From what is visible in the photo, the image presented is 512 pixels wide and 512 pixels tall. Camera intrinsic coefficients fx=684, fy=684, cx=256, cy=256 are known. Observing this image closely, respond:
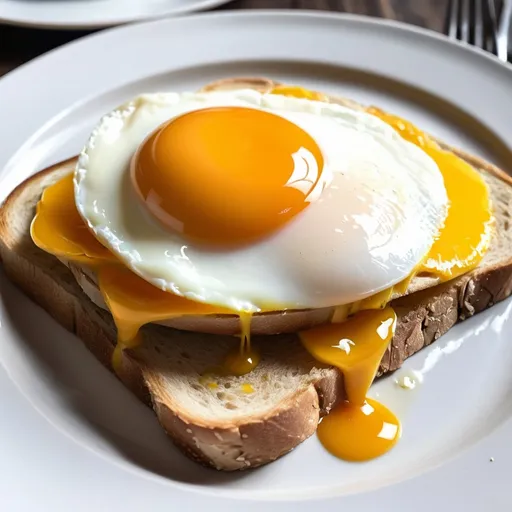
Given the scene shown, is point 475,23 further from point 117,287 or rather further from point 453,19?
point 117,287

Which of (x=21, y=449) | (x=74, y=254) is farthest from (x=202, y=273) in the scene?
(x=21, y=449)

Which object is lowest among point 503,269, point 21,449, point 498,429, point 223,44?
point 21,449

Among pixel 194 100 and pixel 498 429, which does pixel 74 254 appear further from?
pixel 498 429

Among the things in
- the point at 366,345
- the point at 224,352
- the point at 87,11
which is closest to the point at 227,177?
the point at 224,352

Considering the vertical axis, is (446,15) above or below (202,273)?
above

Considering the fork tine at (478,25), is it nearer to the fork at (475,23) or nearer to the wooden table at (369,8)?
the fork at (475,23)

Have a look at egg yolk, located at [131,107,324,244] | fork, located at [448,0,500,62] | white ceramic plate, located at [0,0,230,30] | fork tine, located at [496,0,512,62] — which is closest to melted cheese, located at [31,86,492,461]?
egg yolk, located at [131,107,324,244]
